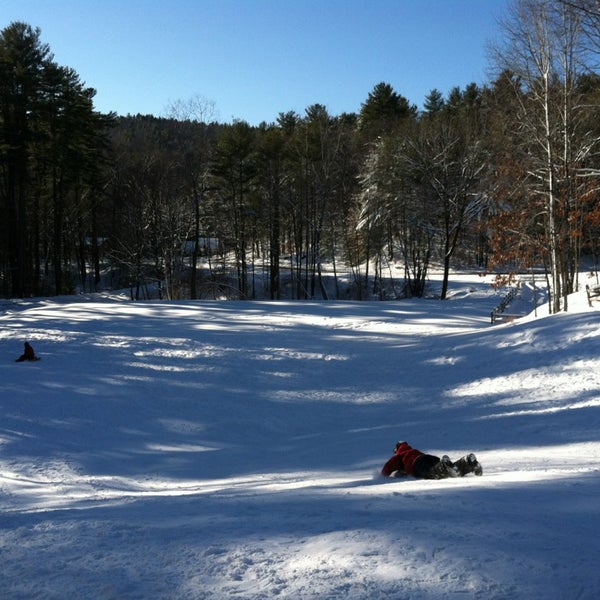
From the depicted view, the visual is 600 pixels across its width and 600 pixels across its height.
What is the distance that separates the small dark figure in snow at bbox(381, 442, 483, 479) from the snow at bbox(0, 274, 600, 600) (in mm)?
337

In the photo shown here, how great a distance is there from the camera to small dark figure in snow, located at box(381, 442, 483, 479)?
273 inches

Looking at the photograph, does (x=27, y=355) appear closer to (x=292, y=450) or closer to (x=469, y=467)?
(x=292, y=450)

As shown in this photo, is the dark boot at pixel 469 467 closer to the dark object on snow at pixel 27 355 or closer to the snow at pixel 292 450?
the snow at pixel 292 450

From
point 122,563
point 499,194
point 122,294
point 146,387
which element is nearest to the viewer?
point 122,563

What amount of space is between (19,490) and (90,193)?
39.7 m

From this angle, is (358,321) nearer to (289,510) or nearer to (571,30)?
(571,30)

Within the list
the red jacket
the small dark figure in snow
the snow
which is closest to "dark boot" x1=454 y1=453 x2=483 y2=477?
the small dark figure in snow

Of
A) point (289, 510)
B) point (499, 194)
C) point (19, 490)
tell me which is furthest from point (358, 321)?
point (289, 510)

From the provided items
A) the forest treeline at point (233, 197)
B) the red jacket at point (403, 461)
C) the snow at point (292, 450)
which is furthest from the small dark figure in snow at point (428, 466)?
the forest treeline at point (233, 197)

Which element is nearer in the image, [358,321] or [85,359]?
[85,359]

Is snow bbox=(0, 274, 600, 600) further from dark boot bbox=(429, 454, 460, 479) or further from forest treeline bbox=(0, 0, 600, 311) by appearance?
forest treeline bbox=(0, 0, 600, 311)

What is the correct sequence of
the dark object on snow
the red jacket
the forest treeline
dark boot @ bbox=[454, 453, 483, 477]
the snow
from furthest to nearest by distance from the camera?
1. the forest treeline
2. the dark object on snow
3. the red jacket
4. dark boot @ bbox=[454, 453, 483, 477]
5. the snow

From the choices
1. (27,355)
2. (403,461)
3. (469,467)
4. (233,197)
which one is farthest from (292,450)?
(233,197)

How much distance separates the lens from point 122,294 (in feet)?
136
